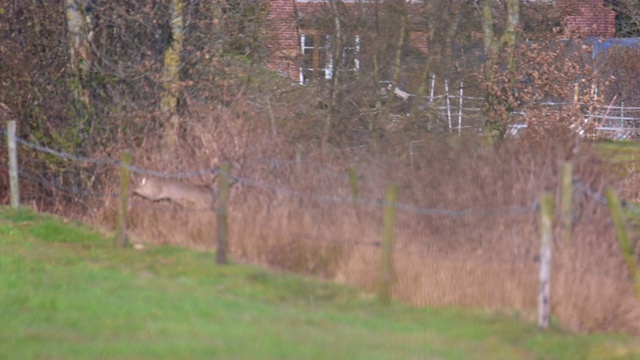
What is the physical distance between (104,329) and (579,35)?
1690 cm

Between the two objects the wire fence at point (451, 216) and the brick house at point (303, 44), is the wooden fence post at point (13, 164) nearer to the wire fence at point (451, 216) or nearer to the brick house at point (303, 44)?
the wire fence at point (451, 216)

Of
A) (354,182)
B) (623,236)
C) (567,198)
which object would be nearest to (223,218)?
(354,182)

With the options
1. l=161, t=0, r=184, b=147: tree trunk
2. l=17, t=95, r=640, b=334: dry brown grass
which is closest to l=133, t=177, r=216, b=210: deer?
l=17, t=95, r=640, b=334: dry brown grass

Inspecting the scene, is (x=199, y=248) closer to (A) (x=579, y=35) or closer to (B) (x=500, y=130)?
(B) (x=500, y=130)

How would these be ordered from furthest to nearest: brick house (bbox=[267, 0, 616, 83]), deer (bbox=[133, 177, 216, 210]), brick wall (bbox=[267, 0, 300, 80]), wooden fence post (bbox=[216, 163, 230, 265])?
brick house (bbox=[267, 0, 616, 83])
brick wall (bbox=[267, 0, 300, 80])
deer (bbox=[133, 177, 216, 210])
wooden fence post (bbox=[216, 163, 230, 265])

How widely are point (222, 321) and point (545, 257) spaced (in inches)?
114

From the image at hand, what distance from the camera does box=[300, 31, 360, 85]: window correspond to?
21.3 meters

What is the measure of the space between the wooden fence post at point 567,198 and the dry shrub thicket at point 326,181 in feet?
0.75

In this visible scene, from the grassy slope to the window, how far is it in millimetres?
9431

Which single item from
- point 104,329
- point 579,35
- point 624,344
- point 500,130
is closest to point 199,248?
point 104,329

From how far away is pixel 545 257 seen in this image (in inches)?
390

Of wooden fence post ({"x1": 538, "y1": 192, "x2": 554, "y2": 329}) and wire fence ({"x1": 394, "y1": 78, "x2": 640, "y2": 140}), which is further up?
wire fence ({"x1": 394, "y1": 78, "x2": 640, "y2": 140})

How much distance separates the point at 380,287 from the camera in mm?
10680

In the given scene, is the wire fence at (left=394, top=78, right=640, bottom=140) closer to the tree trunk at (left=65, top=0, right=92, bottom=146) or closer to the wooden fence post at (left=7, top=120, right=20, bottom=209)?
the tree trunk at (left=65, top=0, right=92, bottom=146)
